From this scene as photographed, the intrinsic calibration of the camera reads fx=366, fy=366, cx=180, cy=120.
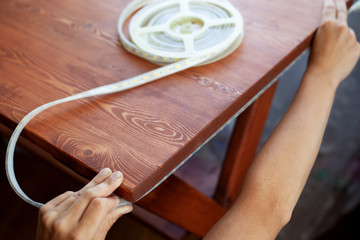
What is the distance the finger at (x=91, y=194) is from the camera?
543mm

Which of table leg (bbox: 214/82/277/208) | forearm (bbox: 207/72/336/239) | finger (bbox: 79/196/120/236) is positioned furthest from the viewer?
table leg (bbox: 214/82/277/208)

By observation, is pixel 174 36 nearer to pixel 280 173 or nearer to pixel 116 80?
pixel 116 80

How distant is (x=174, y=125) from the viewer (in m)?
0.64

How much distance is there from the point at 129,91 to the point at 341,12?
56 cm

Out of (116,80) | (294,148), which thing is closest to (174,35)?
(116,80)

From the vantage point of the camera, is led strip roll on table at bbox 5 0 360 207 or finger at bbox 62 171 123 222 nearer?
finger at bbox 62 171 123 222

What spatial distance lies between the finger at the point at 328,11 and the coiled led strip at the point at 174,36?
209 mm

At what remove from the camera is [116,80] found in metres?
0.73

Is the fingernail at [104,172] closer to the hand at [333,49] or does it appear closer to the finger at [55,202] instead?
the finger at [55,202]

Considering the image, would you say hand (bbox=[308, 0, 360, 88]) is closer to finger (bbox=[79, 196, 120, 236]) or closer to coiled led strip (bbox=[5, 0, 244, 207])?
coiled led strip (bbox=[5, 0, 244, 207])

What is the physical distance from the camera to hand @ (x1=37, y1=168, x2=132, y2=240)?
0.53 meters

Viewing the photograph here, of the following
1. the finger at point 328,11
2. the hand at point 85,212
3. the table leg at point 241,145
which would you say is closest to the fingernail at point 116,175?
the hand at point 85,212

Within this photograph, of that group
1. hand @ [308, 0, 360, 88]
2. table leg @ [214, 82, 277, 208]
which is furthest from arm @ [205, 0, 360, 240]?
table leg @ [214, 82, 277, 208]

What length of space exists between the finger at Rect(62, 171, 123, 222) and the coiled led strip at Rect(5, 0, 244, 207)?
0.16 metres
